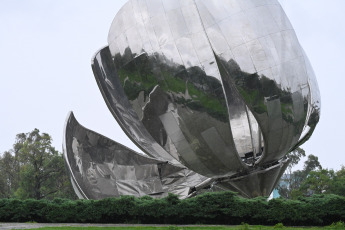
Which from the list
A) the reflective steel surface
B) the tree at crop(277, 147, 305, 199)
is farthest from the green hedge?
the tree at crop(277, 147, 305, 199)

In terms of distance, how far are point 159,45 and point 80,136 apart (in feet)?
17.6

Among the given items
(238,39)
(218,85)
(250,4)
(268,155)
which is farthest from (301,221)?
(250,4)

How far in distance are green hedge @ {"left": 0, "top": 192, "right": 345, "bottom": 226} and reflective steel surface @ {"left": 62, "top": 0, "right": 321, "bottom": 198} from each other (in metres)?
2.43

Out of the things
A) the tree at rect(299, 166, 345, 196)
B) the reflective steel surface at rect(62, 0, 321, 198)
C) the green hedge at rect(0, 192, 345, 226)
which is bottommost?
the tree at rect(299, 166, 345, 196)

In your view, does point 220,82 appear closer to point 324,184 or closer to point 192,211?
point 192,211

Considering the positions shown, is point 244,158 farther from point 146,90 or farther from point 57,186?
point 57,186

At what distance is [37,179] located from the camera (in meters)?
39.6

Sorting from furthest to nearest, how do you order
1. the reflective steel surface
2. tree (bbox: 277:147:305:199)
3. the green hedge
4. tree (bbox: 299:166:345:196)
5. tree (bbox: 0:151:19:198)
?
tree (bbox: 277:147:305:199) < tree (bbox: 0:151:19:198) < tree (bbox: 299:166:345:196) < the reflective steel surface < the green hedge

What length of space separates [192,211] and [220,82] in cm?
381

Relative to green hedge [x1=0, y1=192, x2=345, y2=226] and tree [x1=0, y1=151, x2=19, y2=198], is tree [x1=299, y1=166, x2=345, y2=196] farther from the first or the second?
green hedge [x1=0, y1=192, x2=345, y2=226]

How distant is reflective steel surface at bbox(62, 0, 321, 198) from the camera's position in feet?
45.2

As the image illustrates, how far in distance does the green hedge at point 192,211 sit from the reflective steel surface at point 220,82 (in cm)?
243

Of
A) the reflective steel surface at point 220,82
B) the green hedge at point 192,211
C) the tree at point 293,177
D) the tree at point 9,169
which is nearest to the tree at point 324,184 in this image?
the tree at point 293,177

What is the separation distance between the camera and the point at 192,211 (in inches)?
483
